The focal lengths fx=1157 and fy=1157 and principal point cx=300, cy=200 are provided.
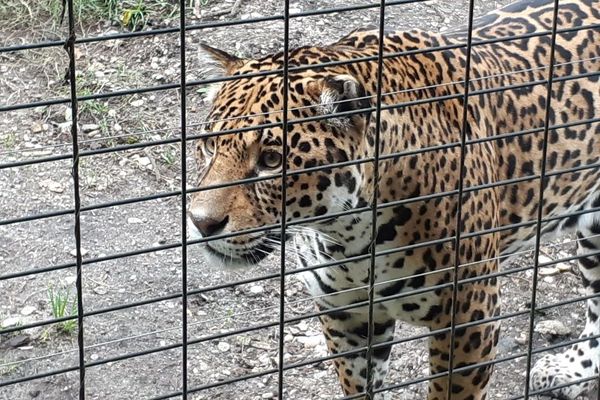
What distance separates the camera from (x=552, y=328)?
5070 mm

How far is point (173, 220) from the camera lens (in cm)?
561

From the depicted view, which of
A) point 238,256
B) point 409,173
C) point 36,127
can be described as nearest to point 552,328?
point 409,173

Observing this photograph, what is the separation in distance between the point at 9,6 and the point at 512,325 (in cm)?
346

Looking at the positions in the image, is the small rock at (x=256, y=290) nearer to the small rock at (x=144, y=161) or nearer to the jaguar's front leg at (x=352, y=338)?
the jaguar's front leg at (x=352, y=338)

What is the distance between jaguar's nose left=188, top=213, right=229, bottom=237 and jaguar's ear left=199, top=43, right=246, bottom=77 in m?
0.60

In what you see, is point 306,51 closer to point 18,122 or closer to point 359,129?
point 359,129

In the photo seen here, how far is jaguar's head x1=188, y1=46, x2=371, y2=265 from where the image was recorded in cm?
323

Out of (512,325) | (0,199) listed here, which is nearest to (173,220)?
(0,199)

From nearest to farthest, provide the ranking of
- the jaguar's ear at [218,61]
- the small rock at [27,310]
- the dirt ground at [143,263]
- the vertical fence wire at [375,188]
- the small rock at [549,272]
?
1. the vertical fence wire at [375,188]
2. the jaguar's ear at [218,61]
3. the dirt ground at [143,263]
4. the small rock at [27,310]
5. the small rock at [549,272]

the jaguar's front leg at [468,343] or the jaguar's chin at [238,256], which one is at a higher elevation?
the jaguar's chin at [238,256]

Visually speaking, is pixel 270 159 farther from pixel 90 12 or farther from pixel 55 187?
pixel 90 12

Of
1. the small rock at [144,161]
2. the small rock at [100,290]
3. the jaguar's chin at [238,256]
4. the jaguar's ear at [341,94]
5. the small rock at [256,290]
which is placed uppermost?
the jaguar's ear at [341,94]

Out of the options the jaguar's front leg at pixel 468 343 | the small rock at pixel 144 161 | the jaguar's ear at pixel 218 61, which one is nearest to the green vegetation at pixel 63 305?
the small rock at pixel 144 161

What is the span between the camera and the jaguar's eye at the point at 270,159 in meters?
3.29
